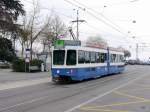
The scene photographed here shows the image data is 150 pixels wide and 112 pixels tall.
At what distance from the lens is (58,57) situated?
25734 mm

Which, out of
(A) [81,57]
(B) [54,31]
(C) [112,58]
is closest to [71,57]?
(A) [81,57]

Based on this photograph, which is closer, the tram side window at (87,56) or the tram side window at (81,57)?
the tram side window at (81,57)

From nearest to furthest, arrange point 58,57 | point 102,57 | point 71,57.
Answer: point 71,57
point 58,57
point 102,57

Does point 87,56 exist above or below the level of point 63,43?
below

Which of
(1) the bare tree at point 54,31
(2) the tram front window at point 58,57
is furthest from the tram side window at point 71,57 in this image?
(1) the bare tree at point 54,31

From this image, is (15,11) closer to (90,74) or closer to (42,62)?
(42,62)

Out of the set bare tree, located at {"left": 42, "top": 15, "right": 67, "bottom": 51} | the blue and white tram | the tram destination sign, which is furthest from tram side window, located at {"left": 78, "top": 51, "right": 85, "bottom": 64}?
bare tree, located at {"left": 42, "top": 15, "right": 67, "bottom": 51}

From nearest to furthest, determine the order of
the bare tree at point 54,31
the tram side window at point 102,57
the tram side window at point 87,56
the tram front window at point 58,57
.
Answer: the tram front window at point 58,57
the tram side window at point 87,56
the tram side window at point 102,57
the bare tree at point 54,31

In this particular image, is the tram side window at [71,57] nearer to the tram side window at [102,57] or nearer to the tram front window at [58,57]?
the tram front window at [58,57]

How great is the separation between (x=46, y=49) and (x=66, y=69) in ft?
120

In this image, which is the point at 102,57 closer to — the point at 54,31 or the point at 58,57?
the point at 58,57

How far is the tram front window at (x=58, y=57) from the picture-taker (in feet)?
83.8

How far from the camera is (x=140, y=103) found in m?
14.6

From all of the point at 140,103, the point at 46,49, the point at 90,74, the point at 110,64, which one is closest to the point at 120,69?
the point at 110,64
